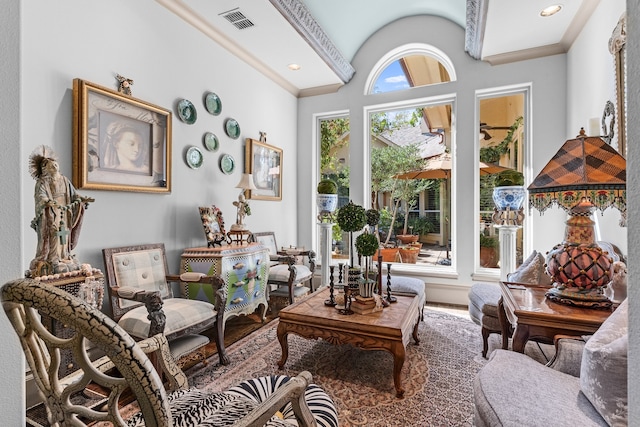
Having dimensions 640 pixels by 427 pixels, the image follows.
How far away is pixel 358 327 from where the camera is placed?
2061 mm

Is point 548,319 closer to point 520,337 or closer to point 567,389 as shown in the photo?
point 520,337

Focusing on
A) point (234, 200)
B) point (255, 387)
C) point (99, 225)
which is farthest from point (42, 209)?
point (234, 200)

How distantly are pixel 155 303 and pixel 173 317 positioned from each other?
23 centimetres

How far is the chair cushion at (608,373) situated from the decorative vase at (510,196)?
2502 millimetres

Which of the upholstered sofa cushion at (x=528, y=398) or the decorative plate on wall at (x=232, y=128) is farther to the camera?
the decorative plate on wall at (x=232, y=128)

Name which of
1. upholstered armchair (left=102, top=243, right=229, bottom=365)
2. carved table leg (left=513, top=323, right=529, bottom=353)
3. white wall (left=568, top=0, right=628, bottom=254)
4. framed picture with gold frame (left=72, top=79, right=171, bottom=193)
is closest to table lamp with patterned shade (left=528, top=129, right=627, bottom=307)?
carved table leg (left=513, top=323, right=529, bottom=353)

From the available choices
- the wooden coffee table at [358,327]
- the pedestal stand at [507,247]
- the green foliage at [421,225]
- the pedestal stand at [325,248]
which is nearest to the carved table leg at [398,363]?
the wooden coffee table at [358,327]

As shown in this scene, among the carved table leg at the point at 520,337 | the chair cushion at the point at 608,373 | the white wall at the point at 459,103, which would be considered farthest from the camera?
the white wall at the point at 459,103

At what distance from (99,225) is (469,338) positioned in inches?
130

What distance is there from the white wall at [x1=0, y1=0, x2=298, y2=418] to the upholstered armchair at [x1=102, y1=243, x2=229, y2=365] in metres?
0.16

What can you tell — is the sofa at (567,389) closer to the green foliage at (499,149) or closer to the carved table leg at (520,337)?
the carved table leg at (520,337)

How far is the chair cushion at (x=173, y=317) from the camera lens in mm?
2039

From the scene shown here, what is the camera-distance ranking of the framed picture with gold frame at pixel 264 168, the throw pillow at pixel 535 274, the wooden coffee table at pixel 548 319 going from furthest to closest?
the framed picture with gold frame at pixel 264 168
the throw pillow at pixel 535 274
the wooden coffee table at pixel 548 319

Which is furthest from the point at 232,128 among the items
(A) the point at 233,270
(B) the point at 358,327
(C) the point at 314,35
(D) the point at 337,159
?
(B) the point at 358,327
